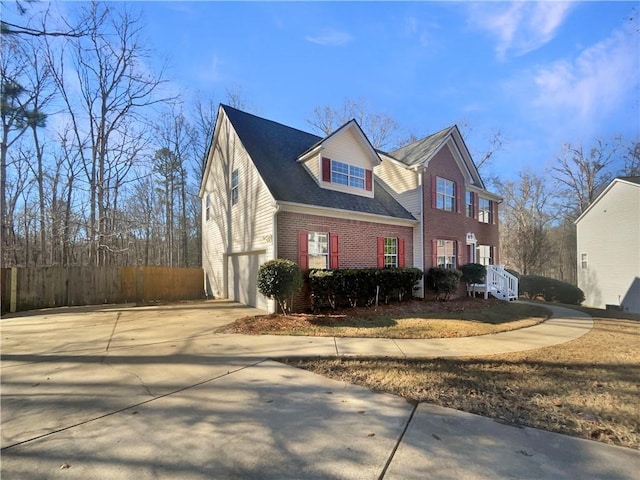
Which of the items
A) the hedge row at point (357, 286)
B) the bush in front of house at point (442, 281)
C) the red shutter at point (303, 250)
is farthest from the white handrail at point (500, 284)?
the red shutter at point (303, 250)

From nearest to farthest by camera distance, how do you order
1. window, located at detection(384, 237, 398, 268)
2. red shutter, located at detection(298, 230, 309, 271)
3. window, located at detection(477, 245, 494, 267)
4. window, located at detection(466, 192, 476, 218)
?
1. red shutter, located at detection(298, 230, 309, 271)
2. window, located at detection(384, 237, 398, 268)
3. window, located at detection(466, 192, 476, 218)
4. window, located at detection(477, 245, 494, 267)

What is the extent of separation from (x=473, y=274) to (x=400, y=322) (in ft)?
27.3

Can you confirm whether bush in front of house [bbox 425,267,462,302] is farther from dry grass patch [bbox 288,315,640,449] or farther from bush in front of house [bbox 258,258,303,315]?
bush in front of house [bbox 258,258,303,315]

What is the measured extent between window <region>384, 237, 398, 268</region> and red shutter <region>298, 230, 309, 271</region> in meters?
4.15

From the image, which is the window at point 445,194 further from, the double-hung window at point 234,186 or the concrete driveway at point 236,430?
the concrete driveway at point 236,430

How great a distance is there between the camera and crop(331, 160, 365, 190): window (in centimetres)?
1291

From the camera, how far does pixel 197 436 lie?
3.08 metres

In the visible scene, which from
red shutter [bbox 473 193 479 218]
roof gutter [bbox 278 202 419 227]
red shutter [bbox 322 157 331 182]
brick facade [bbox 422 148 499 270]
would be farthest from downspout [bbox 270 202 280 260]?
red shutter [bbox 473 193 479 218]

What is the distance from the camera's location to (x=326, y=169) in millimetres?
12570

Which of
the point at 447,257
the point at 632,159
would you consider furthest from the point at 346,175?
the point at 632,159

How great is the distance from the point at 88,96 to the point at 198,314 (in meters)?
16.4

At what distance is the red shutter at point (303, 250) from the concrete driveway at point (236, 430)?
15.8ft

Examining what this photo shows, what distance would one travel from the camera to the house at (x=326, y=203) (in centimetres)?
1098

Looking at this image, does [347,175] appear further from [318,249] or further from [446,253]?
[446,253]
